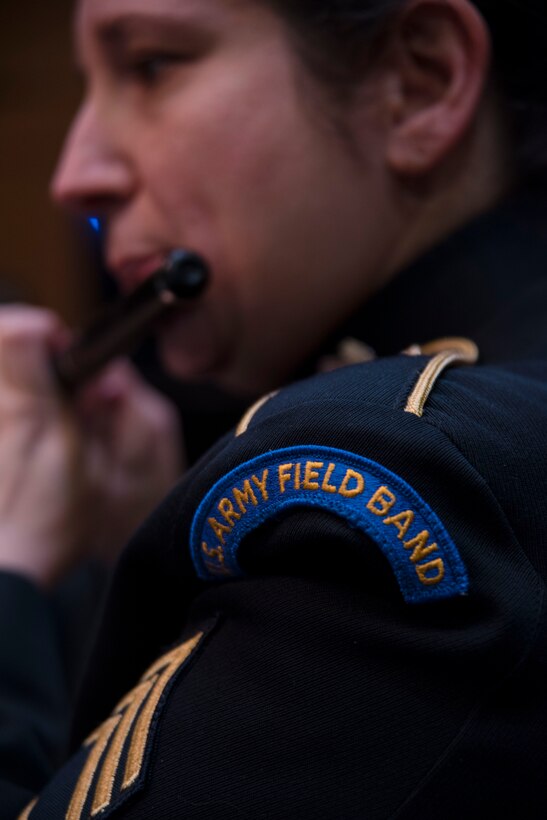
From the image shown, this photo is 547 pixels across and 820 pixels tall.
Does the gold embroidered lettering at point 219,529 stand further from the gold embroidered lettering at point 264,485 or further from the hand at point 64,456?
the hand at point 64,456

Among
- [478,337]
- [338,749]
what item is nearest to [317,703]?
[338,749]

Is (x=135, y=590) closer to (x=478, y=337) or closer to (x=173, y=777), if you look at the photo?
(x=173, y=777)

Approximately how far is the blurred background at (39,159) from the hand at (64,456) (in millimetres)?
1005

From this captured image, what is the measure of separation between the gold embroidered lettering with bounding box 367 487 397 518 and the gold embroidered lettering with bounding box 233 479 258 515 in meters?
0.05

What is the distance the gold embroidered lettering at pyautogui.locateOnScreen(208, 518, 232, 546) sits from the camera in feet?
1.21

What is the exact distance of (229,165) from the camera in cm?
59

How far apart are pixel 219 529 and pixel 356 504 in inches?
2.5

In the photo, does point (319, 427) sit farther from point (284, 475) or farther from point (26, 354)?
point (26, 354)

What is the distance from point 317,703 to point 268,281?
332 millimetres

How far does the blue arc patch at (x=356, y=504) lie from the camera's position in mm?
328

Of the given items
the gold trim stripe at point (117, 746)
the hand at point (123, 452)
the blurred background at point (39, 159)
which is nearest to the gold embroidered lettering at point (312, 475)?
the gold trim stripe at point (117, 746)

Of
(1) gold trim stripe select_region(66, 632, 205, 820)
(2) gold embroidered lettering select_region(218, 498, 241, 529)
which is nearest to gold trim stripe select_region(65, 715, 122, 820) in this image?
(1) gold trim stripe select_region(66, 632, 205, 820)

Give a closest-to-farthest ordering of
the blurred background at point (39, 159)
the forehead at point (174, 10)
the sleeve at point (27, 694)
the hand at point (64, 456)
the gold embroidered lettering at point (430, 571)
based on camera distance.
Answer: the gold embroidered lettering at point (430, 571) < the sleeve at point (27, 694) < the forehead at point (174, 10) < the hand at point (64, 456) < the blurred background at point (39, 159)

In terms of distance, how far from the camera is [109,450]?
0.86 metres
